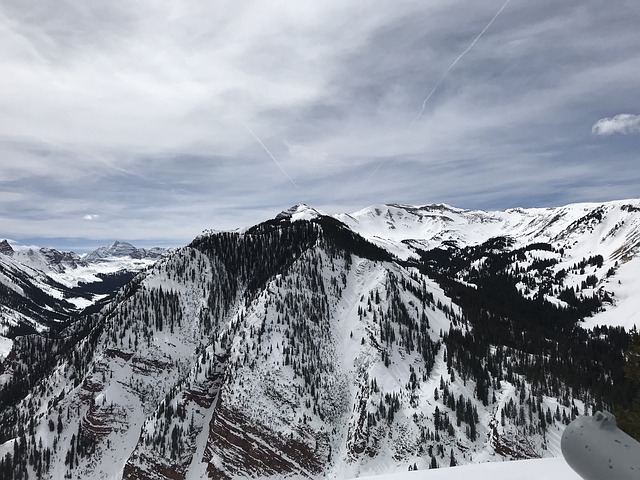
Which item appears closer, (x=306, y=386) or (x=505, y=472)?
(x=505, y=472)

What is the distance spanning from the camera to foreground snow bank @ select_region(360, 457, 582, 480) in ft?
39.6

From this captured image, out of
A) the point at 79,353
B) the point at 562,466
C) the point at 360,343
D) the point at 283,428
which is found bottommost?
the point at 283,428

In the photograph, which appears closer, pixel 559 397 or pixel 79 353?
pixel 559 397

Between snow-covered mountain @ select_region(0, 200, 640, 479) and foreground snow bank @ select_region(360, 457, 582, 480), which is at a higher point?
foreground snow bank @ select_region(360, 457, 582, 480)

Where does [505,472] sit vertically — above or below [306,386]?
above

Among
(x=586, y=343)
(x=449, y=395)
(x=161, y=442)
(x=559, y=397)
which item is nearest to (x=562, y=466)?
(x=449, y=395)

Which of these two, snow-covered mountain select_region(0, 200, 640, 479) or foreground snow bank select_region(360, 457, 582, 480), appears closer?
foreground snow bank select_region(360, 457, 582, 480)

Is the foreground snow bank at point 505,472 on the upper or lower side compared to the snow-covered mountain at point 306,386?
upper

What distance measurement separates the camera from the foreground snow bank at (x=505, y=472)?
475 inches

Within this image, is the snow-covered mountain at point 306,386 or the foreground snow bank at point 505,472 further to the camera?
the snow-covered mountain at point 306,386

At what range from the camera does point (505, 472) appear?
1312 centimetres

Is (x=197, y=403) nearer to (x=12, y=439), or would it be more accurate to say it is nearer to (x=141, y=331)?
(x=141, y=331)

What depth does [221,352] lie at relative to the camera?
142625mm

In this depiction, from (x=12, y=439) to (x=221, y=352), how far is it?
86.1m
